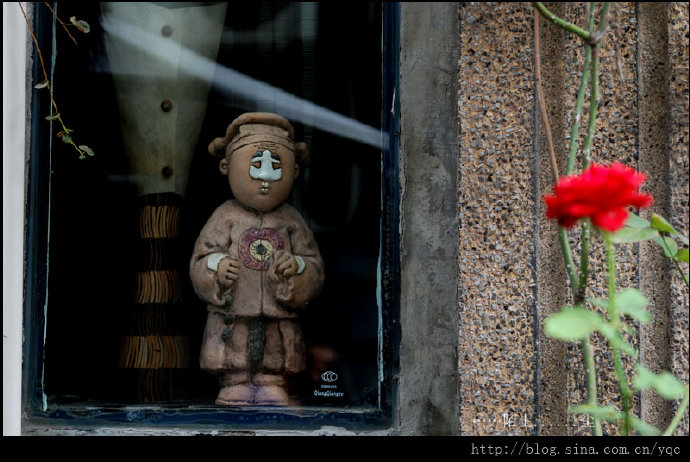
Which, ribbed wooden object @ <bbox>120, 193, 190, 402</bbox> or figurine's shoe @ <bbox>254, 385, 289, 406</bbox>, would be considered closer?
figurine's shoe @ <bbox>254, 385, 289, 406</bbox>

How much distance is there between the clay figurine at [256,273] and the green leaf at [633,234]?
146cm

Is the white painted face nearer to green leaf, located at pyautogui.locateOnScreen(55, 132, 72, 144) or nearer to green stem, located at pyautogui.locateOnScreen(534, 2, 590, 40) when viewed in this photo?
green leaf, located at pyautogui.locateOnScreen(55, 132, 72, 144)

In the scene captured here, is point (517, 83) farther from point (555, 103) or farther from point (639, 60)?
point (639, 60)

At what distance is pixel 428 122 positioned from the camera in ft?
9.44

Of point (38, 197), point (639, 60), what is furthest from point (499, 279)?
point (38, 197)

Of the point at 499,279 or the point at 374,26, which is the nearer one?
the point at 499,279

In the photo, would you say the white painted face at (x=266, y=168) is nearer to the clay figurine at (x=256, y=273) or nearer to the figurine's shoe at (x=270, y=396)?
the clay figurine at (x=256, y=273)

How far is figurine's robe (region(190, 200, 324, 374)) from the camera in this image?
302 centimetres

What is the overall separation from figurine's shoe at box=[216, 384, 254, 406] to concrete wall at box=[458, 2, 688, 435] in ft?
2.77

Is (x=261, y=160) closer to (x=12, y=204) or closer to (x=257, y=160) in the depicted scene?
(x=257, y=160)

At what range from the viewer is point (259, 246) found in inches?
121

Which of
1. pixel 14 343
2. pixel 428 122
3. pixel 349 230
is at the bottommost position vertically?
pixel 14 343

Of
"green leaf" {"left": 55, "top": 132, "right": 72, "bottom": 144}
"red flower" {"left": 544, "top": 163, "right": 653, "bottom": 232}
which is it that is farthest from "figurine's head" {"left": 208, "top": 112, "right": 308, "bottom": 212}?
"red flower" {"left": 544, "top": 163, "right": 653, "bottom": 232}

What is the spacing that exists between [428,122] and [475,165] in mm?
249
